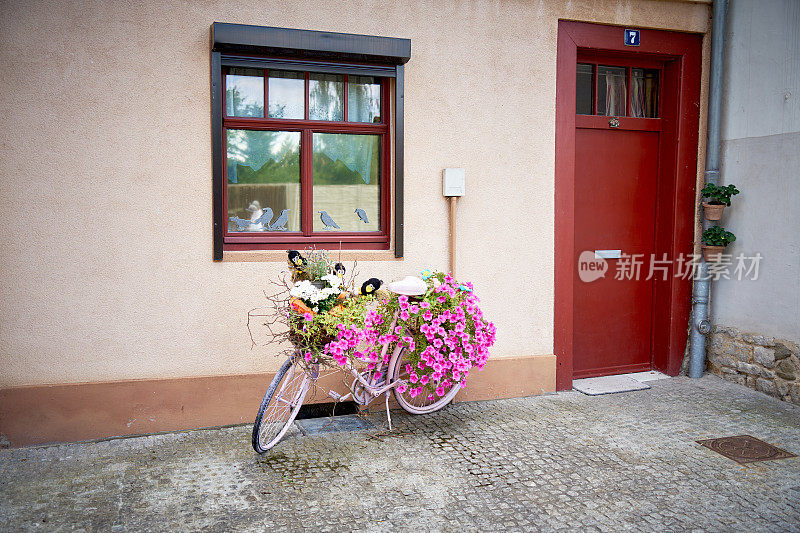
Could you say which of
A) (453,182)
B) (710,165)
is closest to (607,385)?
(710,165)

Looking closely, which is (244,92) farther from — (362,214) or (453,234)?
(453,234)

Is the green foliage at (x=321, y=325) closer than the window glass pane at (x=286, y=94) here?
Yes

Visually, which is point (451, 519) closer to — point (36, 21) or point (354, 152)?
point (354, 152)

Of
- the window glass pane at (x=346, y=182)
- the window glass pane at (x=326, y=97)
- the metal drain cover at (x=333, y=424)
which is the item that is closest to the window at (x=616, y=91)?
the window glass pane at (x=346, y=182)

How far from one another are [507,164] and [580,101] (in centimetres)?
113

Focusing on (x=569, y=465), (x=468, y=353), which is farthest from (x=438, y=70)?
(x=569, y=465)

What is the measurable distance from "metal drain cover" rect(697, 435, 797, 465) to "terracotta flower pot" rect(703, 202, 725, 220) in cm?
229

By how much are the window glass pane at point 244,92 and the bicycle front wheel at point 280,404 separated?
2.09 metres

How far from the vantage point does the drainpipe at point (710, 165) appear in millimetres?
6148

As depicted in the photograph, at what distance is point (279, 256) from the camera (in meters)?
5.11

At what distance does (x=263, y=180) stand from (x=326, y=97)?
2.91 ft

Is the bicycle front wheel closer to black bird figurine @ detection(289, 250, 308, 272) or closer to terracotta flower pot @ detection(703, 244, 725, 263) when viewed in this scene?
black bird figurine @ detection(289, 250, 308, 272)

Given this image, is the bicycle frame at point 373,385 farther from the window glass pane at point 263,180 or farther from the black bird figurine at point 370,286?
the window glass pane at point 263,180

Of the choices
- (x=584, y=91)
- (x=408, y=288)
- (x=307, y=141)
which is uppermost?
(x=584, y=91)
